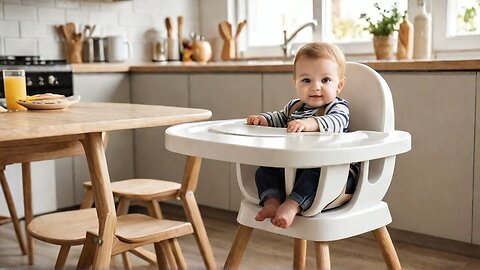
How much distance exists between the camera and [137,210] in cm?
426

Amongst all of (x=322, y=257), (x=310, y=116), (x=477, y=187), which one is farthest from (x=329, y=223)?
(x=477, y=187)

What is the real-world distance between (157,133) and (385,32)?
1.58 metres

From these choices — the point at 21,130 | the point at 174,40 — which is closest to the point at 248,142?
the point at 21,130

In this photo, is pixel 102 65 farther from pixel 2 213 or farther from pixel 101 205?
pixel 101 205

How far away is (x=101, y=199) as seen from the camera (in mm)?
2064

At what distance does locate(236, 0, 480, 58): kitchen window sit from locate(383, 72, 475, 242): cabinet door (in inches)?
29.5

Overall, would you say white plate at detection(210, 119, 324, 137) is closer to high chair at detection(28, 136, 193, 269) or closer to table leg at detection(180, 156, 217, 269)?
high chair at detection(28, 136, 193, 269)

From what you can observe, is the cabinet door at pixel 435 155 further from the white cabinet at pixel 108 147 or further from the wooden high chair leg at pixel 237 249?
the white cabinet at pixel 108 147

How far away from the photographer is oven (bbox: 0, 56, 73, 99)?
368 cm

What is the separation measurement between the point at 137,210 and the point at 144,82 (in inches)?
34.1

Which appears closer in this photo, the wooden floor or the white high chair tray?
the white high chair tray

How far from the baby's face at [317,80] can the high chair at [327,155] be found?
15 centimetres

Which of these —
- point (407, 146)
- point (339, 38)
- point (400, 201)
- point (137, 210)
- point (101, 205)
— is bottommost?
point (137, 210)

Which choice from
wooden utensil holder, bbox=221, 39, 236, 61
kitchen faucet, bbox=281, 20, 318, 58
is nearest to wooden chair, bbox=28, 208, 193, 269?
kitchen faucet, bbox=281, 20, 318, 58
